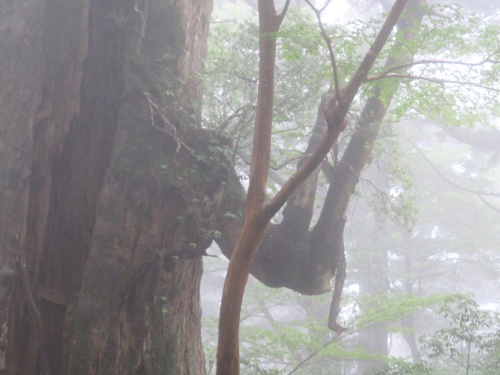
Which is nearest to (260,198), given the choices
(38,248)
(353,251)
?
(38,248)

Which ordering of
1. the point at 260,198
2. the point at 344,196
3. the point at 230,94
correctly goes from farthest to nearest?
A: the point at 230,94 < the point at 344,196 < the point at 260,198

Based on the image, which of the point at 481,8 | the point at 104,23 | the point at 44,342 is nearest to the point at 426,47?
the point at 104,23

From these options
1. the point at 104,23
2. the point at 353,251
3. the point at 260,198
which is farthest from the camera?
the point at 353,251

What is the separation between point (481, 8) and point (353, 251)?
26.6 feet

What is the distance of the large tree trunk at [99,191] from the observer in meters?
3.75

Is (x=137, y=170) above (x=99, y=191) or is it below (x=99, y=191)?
above

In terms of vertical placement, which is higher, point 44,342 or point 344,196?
point 344,196

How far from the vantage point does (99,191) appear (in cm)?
420

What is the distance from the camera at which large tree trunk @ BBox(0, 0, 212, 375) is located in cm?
375

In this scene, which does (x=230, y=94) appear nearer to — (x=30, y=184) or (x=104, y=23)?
(x=104, y=23)

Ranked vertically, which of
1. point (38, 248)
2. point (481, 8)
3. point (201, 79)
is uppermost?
point (481, 8)

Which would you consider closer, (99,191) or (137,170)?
(137,170)

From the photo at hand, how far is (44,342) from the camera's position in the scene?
376 centimetres

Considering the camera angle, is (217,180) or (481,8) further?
(481,8)
